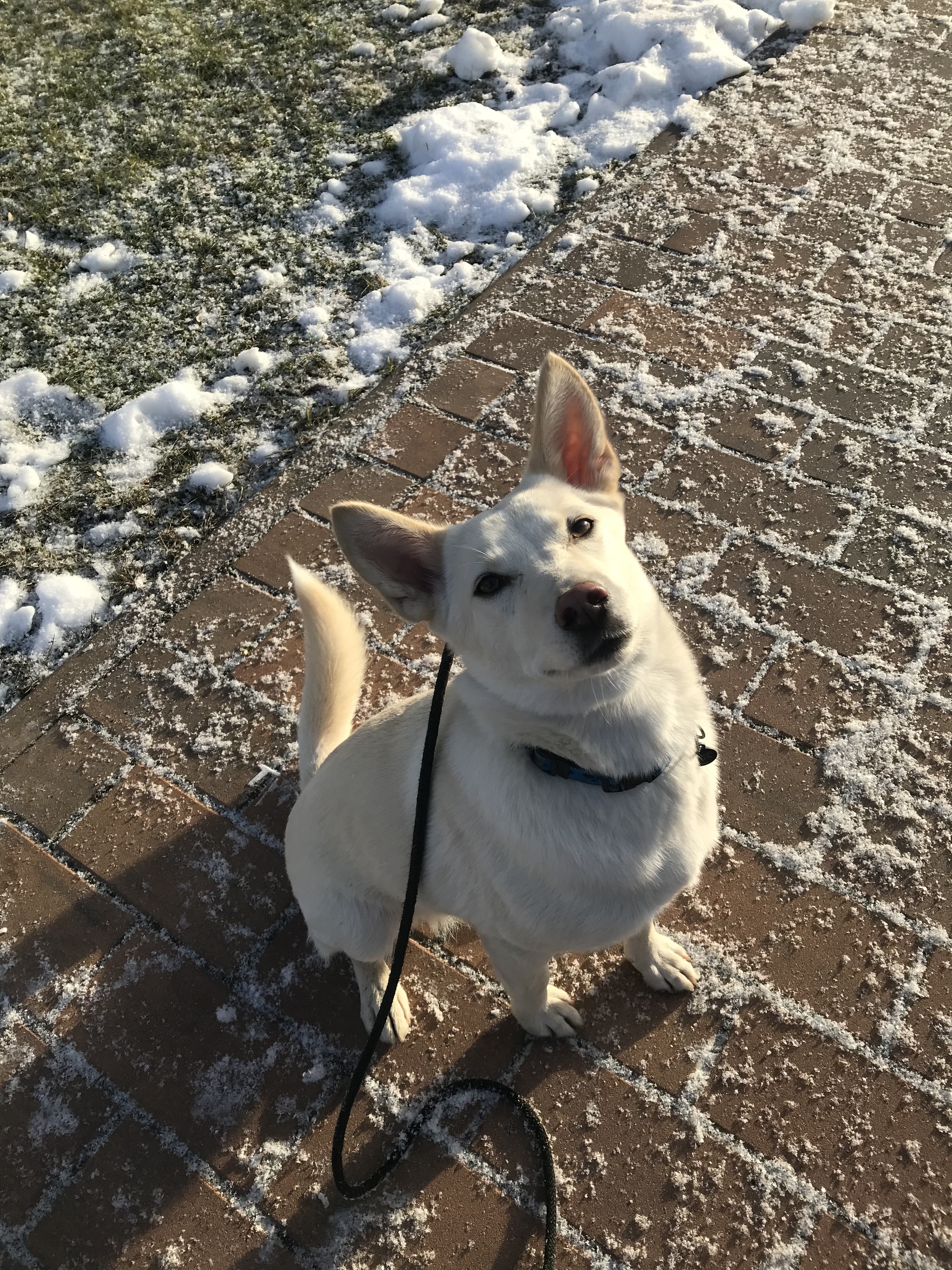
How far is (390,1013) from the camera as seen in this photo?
2.29 metres

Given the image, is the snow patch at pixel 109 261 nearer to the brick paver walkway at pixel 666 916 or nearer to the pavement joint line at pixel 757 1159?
the brick paver walkway at pixel 666 916

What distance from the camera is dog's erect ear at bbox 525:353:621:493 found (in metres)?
1.90

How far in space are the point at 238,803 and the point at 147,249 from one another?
3.55 meters

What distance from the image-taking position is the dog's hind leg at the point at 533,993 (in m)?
2.03

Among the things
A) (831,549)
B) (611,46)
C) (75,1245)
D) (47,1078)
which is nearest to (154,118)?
(611,46)

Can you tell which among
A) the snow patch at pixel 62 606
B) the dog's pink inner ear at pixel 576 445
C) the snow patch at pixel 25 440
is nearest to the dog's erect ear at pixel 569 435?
the dog's pink inner ear at pixel 576 445

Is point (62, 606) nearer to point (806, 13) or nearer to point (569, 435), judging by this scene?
point (569, 435)

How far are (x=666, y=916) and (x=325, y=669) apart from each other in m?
1.24

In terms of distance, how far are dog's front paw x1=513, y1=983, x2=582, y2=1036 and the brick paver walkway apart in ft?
0.22

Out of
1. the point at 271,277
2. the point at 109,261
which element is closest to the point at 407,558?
the point at 271,277

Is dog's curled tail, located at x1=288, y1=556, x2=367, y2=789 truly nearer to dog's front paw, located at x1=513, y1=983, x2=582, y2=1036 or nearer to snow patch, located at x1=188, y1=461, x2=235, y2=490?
dog's front paw, located at x1=513, y1=983, x2=582, y2=1036

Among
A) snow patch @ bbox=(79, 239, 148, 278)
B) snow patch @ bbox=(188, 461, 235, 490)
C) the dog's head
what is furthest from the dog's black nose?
snow patch @ bbox=(79, 239, 148, 278)

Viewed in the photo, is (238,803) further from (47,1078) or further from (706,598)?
(706,598)

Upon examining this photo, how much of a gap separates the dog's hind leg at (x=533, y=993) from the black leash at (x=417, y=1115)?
0.61ft
